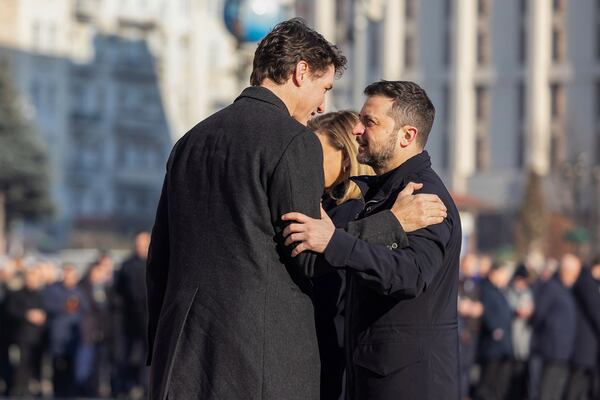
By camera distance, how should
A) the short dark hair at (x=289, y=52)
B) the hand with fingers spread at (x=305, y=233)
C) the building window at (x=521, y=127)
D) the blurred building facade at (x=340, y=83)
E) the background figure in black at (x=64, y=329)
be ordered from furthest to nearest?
the building window at (x=521, y=127) → the blurred building facade at (x=340, y=83) → the background figure in black at (x=64, y=329) → the short dark hair at (x=289, y=52) → the hand with fingers spread at (x=305, y=233)

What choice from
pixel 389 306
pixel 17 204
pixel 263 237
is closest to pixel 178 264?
pixel 263 237

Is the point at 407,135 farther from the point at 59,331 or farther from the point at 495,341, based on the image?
the point at 59,331

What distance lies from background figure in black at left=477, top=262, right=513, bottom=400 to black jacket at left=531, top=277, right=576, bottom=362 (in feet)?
1.51

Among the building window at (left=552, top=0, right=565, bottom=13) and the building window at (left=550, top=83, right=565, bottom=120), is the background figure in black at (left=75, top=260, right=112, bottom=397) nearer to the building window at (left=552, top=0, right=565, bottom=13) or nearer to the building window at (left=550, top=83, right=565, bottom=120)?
the building window at (left=550, top=83, right=565, bottom=120)

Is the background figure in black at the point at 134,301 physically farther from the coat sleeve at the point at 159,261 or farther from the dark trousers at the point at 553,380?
the coat sleeve at the point at 159,261

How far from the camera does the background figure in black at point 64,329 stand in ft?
68.6

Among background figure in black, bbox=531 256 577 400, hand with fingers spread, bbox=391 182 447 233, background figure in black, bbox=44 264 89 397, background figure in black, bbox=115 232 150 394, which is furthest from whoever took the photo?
background figure in black, bbox=44 264 89 397

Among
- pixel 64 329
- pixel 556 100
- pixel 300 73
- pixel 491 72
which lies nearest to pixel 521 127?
pixel 556 100

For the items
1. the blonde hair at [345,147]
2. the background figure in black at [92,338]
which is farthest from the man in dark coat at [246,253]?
the background figure in black at [92,338]

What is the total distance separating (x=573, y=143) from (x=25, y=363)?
65567 millimetres

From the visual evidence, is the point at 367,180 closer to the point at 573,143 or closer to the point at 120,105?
the point at 573,143

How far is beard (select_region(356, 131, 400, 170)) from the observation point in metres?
5.78

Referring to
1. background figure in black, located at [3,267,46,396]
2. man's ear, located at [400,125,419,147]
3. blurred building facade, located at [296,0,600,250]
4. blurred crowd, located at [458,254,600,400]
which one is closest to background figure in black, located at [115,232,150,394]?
background figure in black, located at [3,267,46,396]

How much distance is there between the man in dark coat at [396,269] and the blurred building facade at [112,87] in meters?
71.6
